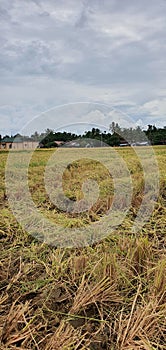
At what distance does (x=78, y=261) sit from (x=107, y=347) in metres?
0.47

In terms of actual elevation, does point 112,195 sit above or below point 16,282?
above

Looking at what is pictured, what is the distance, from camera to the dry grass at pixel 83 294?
1136 millimetres

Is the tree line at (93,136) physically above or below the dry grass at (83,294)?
above

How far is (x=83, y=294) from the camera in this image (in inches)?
51.4

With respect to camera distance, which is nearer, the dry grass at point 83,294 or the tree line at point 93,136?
the dry grass at point 83,294

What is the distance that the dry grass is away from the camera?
1136 mm

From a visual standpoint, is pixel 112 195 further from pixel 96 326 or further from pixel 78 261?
pixel 96 326

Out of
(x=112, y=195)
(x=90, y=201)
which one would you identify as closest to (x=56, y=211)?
(x=90, y=201)

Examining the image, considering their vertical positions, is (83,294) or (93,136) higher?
(93,136)

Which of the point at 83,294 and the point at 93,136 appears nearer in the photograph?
the point at 83,294

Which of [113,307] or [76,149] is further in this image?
[76,149]

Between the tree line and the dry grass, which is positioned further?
the tree line

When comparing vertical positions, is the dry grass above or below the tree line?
below

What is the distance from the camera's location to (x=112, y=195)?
8.54ft
